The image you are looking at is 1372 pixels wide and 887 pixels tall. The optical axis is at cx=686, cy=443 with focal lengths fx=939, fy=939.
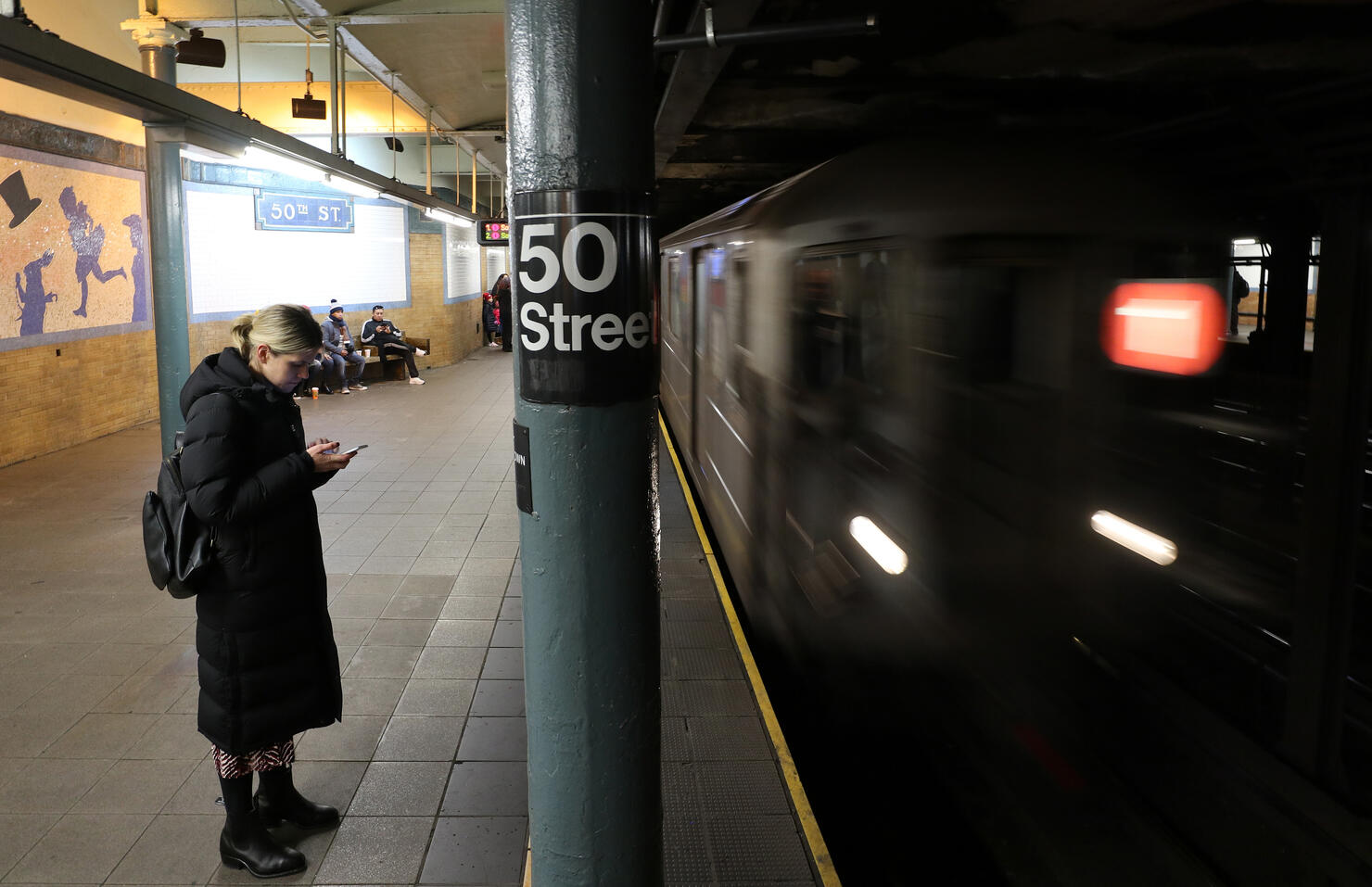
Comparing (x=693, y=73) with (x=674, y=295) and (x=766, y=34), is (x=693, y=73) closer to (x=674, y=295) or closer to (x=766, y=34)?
(x=766, y=34)

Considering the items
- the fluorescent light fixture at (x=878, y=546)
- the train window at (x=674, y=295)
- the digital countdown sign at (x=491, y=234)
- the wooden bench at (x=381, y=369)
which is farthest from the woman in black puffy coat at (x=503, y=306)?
the fluorescent light fixture at (x=878, y=546)

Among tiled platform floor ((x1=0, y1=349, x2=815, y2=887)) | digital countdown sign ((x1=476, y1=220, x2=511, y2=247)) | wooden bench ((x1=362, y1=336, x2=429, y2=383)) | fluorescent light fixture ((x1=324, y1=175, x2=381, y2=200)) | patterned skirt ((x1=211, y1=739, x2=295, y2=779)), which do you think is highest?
digital countdown sign ((x1=476, y1=220, x2=511, y2=247))

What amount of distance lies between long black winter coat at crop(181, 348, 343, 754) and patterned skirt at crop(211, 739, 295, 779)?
0.19ft

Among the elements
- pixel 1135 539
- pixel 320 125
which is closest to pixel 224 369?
pixel 1135 539

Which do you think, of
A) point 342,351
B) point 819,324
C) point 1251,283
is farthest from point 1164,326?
point 342,351

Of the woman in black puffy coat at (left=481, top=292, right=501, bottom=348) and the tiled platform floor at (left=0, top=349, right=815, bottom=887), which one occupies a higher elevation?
the woman in black puffy coat at (left=481, top=292, right=501, bottom=348)

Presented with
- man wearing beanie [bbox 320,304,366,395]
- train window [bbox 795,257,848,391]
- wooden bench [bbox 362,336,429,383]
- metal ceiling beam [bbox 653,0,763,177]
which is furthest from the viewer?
wooden bench [bbox 362,336,429,383]

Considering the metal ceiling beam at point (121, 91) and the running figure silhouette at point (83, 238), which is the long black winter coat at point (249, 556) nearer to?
the metal ceiling beam at point (121, 91)

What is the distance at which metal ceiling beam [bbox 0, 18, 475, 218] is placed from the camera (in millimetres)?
4219

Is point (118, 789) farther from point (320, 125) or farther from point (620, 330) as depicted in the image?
point (320, 125)

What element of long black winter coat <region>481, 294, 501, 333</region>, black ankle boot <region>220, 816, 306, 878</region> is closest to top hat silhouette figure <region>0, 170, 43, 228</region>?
black ankle boot <region>220, 816, 306, 878</region>

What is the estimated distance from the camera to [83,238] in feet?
34.5

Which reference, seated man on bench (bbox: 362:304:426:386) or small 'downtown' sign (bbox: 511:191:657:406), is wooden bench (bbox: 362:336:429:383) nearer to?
seated man on bench (bbox: 362:304:426:386)

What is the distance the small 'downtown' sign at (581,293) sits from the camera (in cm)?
187
